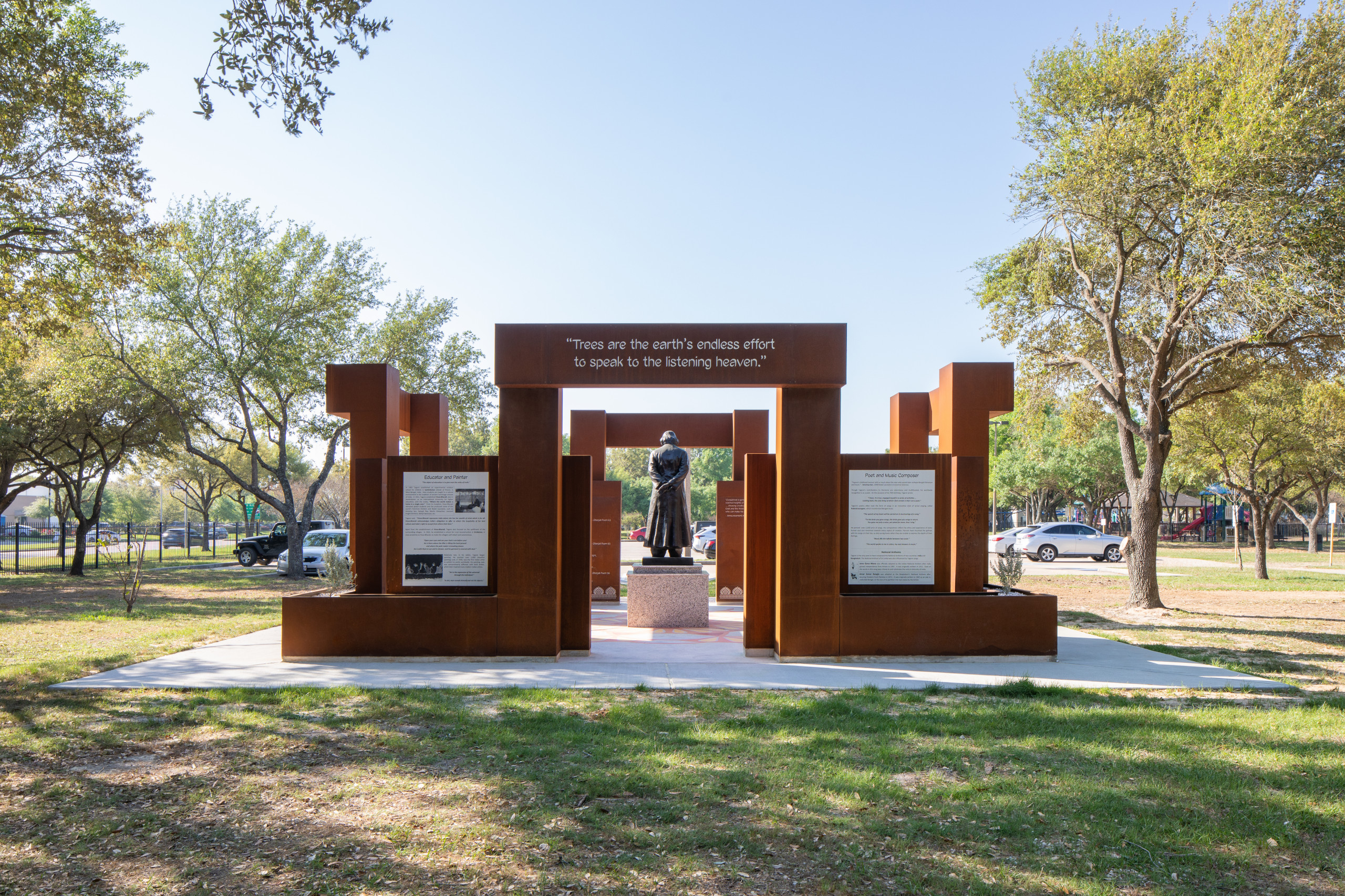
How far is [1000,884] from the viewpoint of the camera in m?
3.66

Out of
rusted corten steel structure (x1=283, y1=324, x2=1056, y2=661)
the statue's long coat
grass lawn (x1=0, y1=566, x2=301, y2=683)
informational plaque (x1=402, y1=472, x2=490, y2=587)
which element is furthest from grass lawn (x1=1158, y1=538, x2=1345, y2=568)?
grass lawn (x1=0, y1=566, x2=301, y2=683)

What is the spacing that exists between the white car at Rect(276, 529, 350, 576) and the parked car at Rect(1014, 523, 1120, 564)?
2325cm

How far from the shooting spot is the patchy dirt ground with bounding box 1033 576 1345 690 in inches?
366

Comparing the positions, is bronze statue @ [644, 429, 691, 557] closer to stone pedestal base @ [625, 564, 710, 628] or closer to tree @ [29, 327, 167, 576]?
stone pedestal base @ [625, 564, 710, 628]

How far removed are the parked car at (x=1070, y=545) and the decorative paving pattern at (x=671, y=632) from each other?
2053 centimetres

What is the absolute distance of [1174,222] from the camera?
13.2m

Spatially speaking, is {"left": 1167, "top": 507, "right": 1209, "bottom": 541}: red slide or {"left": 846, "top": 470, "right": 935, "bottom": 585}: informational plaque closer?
{"left": 846, "top": 470, "right": 935, "bottom": 585}: informational plaque

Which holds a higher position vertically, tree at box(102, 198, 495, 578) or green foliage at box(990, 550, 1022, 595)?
tree at box(102, 198, 495, 578)

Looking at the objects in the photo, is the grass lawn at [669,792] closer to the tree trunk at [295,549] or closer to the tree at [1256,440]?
the tree trunk at [295,549]

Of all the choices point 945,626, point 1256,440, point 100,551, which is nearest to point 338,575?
point 945,626

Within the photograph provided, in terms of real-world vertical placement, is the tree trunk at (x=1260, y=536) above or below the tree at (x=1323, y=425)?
below

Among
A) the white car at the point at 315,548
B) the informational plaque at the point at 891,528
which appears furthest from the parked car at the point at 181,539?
the informational plaque at the point at 891,528

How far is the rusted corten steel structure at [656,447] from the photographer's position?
16.6 m

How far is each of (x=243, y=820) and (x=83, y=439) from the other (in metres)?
23.9
